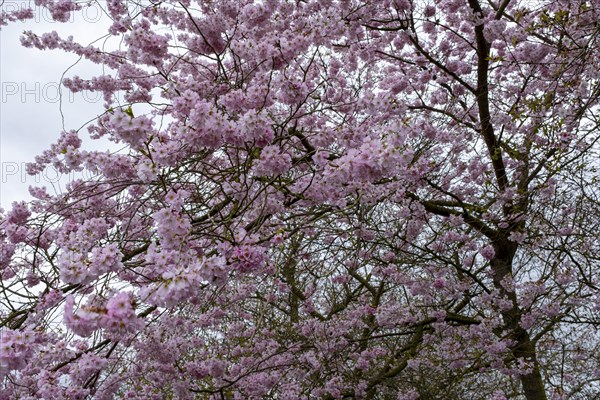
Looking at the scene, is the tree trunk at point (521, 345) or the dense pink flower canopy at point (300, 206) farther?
the tree trunk at point (521, 345)

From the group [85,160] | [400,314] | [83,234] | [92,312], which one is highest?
[400,314]

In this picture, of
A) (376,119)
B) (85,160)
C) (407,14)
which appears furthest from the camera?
(407,14)

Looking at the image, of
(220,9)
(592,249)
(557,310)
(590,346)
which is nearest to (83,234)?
(220,9)

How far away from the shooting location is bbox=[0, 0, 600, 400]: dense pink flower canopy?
2.71 m

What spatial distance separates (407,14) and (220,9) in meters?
2.74

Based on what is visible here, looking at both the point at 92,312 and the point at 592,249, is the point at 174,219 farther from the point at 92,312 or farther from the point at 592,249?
the point at 592,249

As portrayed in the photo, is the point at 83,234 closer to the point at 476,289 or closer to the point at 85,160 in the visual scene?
the point at 85,160

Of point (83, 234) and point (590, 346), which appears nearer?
point (83, 234)

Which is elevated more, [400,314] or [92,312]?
[400,314]

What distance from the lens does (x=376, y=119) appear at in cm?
534

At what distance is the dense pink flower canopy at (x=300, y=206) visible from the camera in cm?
271

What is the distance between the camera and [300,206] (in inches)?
194

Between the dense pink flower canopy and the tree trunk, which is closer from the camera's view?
the dense pink flower canopy

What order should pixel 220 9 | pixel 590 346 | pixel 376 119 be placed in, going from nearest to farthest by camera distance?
1. pixel 220 9
2. pixel 376 119
3. pixel 590 346
